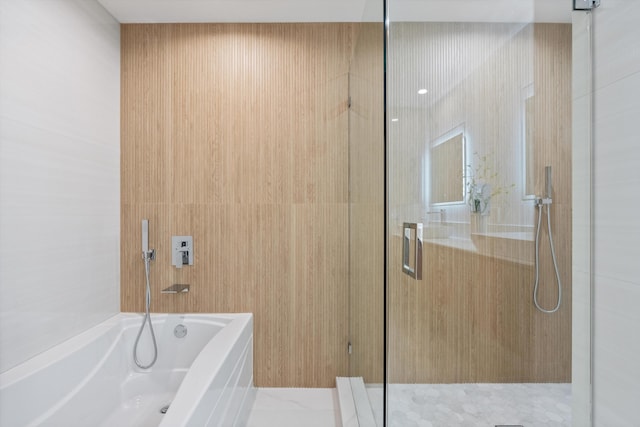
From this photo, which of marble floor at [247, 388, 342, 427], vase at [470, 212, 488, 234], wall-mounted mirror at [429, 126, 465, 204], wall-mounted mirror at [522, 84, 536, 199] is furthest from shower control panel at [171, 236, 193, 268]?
wall-mounted mirror at [522, 84, 536, 199]

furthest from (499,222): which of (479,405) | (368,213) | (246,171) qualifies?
(246,171)

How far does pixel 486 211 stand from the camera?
781 mm

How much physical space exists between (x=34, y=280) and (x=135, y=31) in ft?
5.56

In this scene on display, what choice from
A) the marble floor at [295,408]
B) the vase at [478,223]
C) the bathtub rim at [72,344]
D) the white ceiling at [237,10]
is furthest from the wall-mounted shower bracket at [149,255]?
the vase at [478,223]

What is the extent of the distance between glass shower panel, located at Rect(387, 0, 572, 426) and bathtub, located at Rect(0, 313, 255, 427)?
2.44 ft

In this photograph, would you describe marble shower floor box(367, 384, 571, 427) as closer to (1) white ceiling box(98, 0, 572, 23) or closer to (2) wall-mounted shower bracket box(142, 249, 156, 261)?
(1) white ceiling box(98, 0, 572, 23)

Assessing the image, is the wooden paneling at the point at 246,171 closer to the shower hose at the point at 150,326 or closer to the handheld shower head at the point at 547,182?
the shower hose at the point at 150,326

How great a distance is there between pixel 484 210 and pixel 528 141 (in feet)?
0.59

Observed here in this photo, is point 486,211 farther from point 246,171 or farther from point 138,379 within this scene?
point 138,379

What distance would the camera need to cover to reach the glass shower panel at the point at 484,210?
703 millimetres

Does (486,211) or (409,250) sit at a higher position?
(486,211)

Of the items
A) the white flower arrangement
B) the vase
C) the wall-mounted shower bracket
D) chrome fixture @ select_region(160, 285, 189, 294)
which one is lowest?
chrome fixture @ select_region(160, 285, 189, 294)

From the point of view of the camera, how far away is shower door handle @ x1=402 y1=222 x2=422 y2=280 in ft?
3.17
